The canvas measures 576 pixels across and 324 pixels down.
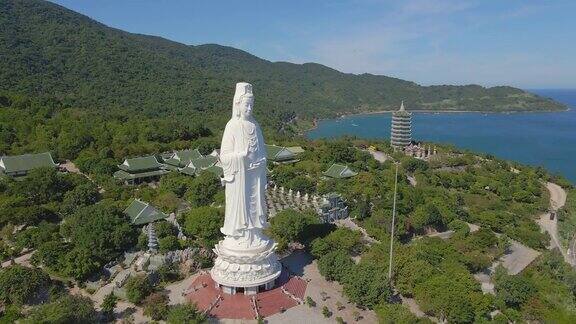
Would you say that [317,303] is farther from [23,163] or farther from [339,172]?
[23,163]

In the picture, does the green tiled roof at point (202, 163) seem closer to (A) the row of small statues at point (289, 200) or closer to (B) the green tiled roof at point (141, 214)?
(A) the row of small statues at point (289, 200)

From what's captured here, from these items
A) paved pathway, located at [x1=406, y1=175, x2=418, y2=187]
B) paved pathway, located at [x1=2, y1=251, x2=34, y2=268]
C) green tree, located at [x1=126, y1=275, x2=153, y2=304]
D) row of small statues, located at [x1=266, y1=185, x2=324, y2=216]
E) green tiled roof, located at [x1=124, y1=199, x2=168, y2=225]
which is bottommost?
paved pathway, located at [x1=406, y1=175, x2=418, y2=187]

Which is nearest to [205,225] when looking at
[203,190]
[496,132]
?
[203,190]

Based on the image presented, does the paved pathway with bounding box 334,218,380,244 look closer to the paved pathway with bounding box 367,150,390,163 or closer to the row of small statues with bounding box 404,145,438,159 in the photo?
the paved pathway with bounding box 367,150,390,163

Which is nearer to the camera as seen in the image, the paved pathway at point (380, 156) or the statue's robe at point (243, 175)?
the statue's robe at point (243, 175)

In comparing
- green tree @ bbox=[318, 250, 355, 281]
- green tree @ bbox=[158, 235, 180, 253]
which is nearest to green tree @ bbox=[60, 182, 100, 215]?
green tree @ bbox=[158, 235, 180, 253]

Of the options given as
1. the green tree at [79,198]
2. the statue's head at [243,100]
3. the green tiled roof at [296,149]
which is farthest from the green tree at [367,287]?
the green tiled roof at [296,149]

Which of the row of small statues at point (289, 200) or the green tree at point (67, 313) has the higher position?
the green tree at point (67, 313)
